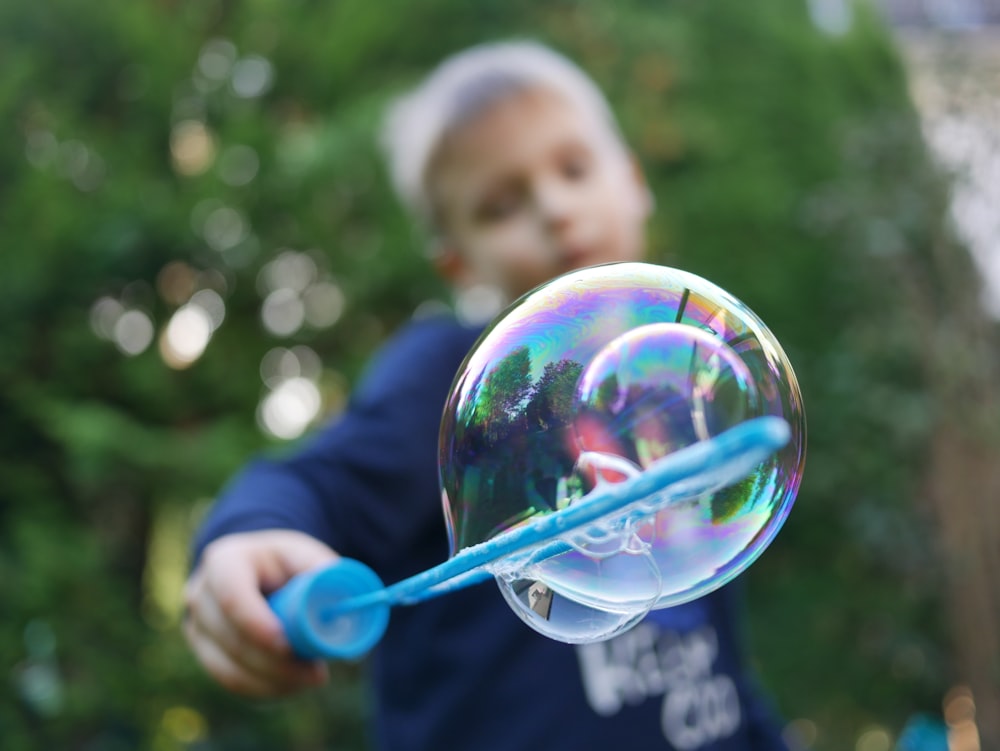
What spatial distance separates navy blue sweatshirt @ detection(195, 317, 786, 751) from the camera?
117 centimetres

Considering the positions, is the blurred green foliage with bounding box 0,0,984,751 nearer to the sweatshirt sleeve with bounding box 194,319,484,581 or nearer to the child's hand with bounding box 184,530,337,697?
the sweatshirt sleeve with bounding box 194,319,484,581

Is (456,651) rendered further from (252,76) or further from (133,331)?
(252,76)

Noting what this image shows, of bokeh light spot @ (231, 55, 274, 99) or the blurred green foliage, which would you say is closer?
the blurred green foliage

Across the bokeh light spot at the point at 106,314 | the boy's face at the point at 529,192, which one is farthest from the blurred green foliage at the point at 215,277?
the boy's face at the point at 529,192

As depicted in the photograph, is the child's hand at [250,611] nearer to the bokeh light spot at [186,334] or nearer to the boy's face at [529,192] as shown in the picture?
the boy's face at [529,192]

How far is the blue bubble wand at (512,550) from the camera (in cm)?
51

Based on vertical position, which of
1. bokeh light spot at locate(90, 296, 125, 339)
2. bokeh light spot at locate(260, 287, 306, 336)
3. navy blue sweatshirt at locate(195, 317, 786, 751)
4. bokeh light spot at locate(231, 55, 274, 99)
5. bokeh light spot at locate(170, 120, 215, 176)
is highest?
navy blue sweatshirt at locate(195, 317, 786, 751)

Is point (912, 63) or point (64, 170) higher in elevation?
point (64, 170)

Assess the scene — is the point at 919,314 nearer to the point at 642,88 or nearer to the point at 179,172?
the point at 642,88

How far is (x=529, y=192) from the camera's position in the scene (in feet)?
4.43

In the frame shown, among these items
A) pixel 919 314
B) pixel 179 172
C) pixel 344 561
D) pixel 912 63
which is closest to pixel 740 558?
pixel 344 561

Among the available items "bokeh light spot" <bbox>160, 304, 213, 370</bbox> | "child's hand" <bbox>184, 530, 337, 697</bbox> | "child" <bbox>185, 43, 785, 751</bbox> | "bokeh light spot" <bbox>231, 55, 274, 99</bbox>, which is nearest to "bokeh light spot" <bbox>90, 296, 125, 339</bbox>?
"bokeh light spot" <bbox>160, 304, 213, 370</bbox>

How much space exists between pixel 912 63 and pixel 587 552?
529cm

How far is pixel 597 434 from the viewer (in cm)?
80
